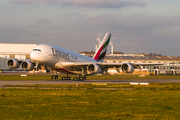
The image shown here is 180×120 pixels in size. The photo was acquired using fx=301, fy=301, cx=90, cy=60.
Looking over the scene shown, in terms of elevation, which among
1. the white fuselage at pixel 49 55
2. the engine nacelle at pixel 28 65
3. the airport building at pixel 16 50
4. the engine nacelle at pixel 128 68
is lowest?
the engine nacelle at pixel 128 68

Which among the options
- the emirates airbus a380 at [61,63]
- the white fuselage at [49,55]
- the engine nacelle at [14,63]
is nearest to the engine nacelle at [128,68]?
the emirates airbus a380 at [61,63]

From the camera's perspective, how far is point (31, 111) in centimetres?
1748

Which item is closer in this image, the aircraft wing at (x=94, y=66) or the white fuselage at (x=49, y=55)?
the white fuselage at (x=49, y=55)

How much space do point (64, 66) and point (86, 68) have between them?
522 cm

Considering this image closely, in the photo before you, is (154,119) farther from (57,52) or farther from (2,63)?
(2,63)

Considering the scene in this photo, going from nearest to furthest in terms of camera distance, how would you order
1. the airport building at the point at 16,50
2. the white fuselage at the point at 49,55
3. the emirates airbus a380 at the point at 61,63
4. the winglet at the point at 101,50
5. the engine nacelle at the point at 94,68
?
the white fuselage at the point at 49,55, the emirates airbus a380 at the point at 61,63, the engine nacelle at the point at 94,68, the winglet at the point at 101,50, the airport building at the point at 16,50

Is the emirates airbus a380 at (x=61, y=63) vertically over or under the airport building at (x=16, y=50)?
under

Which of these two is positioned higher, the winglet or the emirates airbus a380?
the winglet

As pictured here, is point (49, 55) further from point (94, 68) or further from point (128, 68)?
point (128, 68)

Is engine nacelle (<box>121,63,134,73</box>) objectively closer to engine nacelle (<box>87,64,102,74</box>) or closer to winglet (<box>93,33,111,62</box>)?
engine nacelle (<box>87,64,102,74</box>)

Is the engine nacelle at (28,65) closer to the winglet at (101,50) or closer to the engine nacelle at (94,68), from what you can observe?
the engine nacelle at (94,68)

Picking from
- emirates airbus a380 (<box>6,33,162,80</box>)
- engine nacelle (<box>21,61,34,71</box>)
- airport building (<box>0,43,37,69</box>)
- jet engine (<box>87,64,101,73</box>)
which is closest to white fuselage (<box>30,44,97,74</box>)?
emirates airbus a380 (<box>6,33,162,80</box>)

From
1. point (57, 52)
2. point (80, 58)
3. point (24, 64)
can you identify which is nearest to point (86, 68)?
point (80, 58)

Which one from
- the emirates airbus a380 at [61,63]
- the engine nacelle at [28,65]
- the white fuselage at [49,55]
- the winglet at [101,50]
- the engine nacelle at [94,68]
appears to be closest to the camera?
the white fuselage at [49,55]
